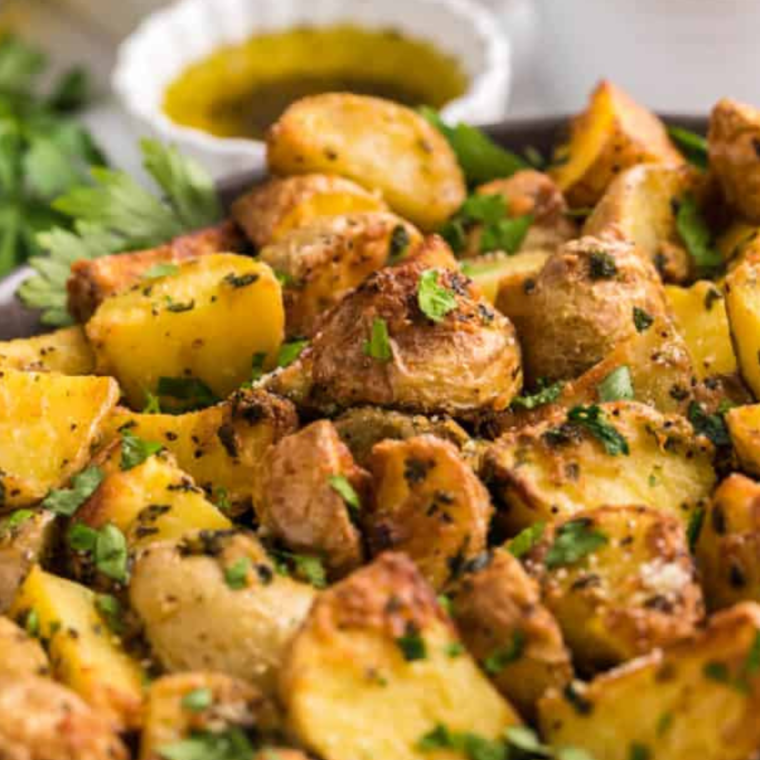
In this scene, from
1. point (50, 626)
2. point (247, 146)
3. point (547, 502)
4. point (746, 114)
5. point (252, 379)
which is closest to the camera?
point (50, 626)

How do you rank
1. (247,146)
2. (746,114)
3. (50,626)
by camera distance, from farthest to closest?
(247,146)
(746,114)
(50,626)

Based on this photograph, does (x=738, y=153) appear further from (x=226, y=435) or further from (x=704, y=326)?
(x=226, y=435)

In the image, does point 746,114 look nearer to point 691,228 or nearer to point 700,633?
point 691,228

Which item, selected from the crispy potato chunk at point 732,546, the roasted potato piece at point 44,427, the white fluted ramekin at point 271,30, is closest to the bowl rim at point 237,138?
the white fluted ramekin at point 271,30

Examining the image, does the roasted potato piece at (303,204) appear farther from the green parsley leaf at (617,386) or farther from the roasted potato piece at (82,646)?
the roasted potato piece at (82,646)

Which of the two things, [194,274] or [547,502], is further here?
[194,274]

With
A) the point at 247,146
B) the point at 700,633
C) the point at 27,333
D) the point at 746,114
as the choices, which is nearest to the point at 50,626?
the point at 700,633

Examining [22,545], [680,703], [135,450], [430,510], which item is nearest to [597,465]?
[430,510]

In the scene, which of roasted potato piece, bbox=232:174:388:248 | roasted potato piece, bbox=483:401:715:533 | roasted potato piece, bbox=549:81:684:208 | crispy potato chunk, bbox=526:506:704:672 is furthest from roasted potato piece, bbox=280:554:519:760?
roasted potato piece, bbox=549:81:684:208
